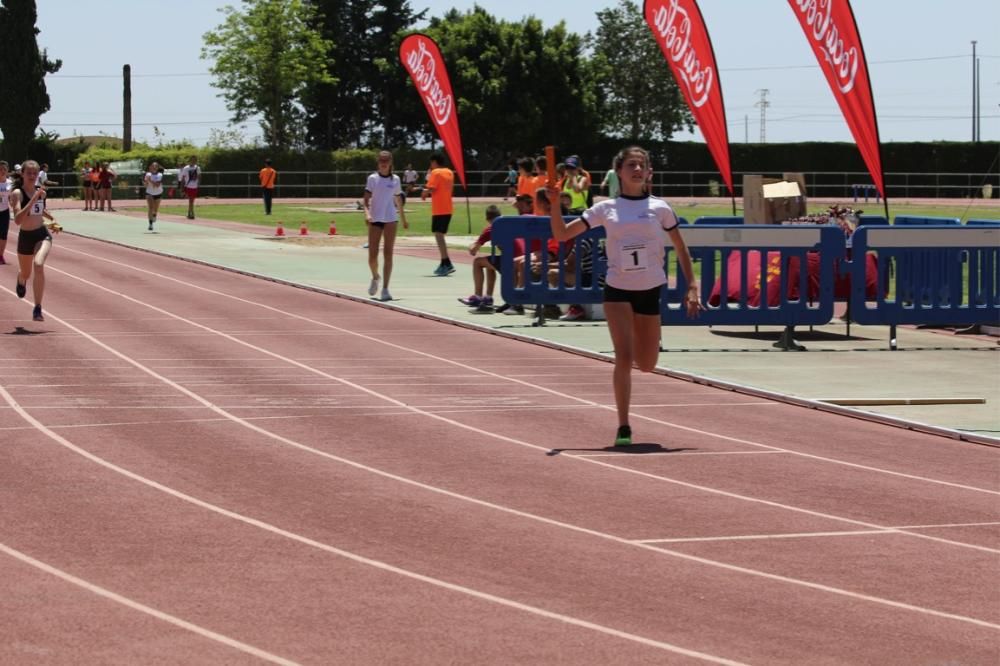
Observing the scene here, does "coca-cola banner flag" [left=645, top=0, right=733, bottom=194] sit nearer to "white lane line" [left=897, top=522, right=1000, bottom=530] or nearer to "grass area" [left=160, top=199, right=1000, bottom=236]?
"white lane line" [left=897, top=522, right=1000, bottom=530]

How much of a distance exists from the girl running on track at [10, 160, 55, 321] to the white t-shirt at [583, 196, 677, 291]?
894 centimetres

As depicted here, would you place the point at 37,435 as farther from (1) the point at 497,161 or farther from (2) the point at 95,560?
(1) the point at 497,161

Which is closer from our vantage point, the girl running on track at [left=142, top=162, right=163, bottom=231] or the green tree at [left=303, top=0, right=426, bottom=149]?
the girl running on track at [left=142, top=162, right=163, bottom=231]

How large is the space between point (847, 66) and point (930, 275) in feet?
10.5

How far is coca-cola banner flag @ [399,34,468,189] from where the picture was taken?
3231 cm

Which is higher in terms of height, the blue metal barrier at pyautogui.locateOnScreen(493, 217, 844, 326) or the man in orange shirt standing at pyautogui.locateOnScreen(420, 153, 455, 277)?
the man in orange shirt standing at pyautogui.locateOnScreen(420, 153, 455, 277)

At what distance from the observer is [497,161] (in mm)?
80250

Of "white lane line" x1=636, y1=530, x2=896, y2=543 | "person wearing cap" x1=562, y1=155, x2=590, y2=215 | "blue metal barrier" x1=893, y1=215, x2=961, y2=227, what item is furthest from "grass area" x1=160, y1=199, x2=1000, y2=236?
"white lane line" x1=636, y1=530, x2=896, y2=543

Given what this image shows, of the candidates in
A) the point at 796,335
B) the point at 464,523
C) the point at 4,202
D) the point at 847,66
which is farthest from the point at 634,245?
the point at 4,202

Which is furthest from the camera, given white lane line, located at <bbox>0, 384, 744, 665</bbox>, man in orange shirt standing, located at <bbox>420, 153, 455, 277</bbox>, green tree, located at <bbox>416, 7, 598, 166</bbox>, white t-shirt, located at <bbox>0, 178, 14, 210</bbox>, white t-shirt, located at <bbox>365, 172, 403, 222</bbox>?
green tree, located at <bbox>416, 7, 598, 166</bbox>

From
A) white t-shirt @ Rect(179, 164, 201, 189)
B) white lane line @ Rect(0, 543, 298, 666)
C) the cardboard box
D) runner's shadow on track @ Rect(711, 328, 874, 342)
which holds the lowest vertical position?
white lane line @ Rect(0, 543, 298, 666)

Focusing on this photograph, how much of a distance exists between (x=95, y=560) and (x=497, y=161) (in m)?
73.2

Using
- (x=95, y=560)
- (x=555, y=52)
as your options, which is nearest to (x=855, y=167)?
(x=555, y=52)

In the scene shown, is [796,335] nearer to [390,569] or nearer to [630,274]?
[630,274]
